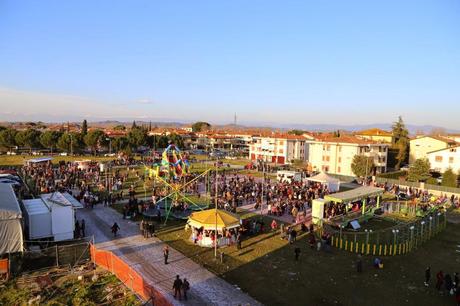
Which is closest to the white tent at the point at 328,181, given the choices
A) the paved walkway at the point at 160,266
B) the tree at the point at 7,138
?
the paved walkway at the point at 160,266

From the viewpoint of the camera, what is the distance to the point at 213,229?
67.3ft

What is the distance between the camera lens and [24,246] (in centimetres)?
1759

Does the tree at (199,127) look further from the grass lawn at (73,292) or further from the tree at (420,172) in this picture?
the grass lawn at (73,292)

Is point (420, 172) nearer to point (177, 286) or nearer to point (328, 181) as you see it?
point (328, 181)

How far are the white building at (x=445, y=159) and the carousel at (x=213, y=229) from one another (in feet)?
150

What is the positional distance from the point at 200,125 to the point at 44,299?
15359cm

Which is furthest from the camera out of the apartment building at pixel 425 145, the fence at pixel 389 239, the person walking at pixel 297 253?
the apartment building at pixel 425 145

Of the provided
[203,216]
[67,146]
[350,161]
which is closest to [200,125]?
[67,146]

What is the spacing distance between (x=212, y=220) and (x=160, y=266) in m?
4.41

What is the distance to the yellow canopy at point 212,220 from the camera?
20359 mm

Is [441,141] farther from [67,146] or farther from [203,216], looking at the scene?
[67,146]

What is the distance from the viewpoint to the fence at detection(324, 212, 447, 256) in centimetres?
2028

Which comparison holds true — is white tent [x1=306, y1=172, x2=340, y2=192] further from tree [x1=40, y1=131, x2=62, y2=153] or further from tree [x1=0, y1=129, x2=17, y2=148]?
tree [x1=0, y1=129, x2=17, y2=148]

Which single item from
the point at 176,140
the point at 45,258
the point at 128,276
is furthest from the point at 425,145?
the point at 45,258
